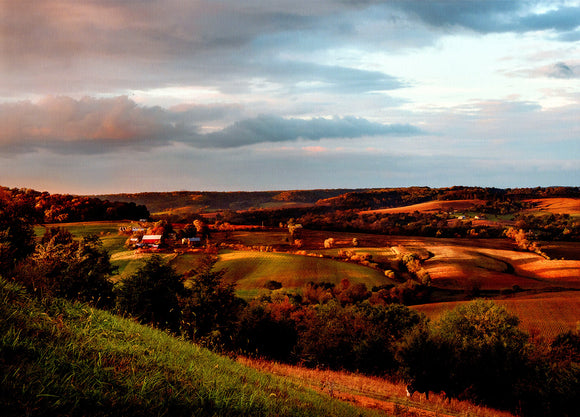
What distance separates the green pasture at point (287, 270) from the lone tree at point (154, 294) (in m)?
39.2

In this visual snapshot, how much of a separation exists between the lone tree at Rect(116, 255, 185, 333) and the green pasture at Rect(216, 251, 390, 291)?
3919cm

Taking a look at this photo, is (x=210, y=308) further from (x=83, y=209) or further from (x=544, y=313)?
(x=83, y=209)

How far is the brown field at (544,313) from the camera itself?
5447 cm

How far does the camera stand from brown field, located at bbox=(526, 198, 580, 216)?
136375 millimetres

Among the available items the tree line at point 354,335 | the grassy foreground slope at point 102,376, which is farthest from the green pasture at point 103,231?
the grassy foreground slope at point 102,376

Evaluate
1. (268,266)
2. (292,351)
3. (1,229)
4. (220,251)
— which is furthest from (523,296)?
(1,229)

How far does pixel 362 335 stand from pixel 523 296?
52344 mm

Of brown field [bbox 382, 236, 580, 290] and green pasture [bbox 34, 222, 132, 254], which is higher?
green pasture [bbox 34, 222, 132, 254]

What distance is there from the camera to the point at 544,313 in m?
61.2

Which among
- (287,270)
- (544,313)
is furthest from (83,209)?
(544,313)

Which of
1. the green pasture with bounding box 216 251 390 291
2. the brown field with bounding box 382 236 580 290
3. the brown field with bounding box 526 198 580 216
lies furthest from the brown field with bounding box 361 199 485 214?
the green pasture with bounding box 216 251 390 291

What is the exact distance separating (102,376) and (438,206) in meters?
163

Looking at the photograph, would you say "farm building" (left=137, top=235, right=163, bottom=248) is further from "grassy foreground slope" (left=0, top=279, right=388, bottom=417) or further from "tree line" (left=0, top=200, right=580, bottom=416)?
"grassy foreground slope" (left=0, top=279, right=388, bottom=417)

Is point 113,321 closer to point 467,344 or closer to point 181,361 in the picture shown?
point 181,361
